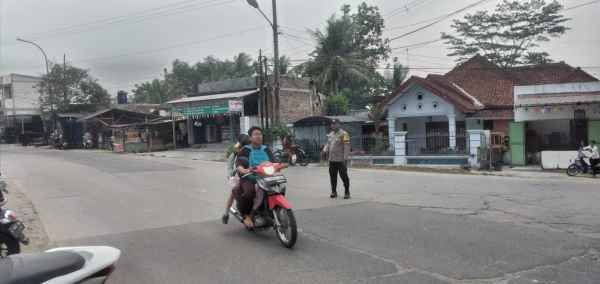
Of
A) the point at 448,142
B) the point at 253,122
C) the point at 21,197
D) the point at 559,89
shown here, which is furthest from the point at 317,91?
the point at 21,197

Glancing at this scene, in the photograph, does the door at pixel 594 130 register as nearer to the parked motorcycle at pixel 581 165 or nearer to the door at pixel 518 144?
the door at pixel 518 144

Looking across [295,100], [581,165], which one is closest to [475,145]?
[581,165]

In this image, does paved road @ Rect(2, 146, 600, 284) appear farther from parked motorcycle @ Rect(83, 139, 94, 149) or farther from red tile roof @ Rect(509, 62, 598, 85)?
parked motorcycle @ Rect(83, 139, 94, 149)

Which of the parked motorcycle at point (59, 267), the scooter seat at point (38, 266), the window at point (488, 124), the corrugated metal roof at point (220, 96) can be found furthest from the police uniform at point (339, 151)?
the corrugated metal roof at point (220, 96)

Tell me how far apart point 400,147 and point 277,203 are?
16826 millimetres

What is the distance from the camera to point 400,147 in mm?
22391

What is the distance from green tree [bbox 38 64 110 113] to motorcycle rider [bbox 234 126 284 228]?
144 feet

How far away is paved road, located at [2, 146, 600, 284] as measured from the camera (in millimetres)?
5129

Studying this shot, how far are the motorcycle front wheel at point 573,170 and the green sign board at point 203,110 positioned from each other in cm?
1962

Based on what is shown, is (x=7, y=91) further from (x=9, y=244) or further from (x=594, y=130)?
(x=9, y=244)

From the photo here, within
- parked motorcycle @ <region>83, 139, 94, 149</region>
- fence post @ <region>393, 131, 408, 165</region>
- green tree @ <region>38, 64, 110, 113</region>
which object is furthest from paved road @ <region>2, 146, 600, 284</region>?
→ green tree @ <region>38, 64, 110, 113</region>

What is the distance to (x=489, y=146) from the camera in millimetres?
19625

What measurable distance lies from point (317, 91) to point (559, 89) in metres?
19.0

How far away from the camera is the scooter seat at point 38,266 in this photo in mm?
2785
